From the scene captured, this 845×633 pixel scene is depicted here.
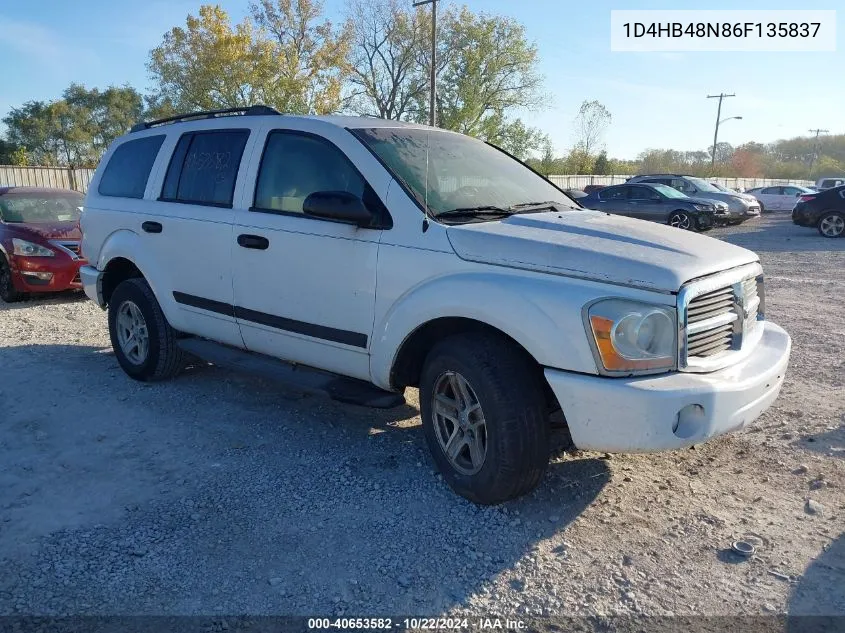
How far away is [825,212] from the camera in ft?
57.6

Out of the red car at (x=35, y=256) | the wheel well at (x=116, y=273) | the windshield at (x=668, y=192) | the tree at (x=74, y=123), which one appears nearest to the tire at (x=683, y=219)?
the windshield at (x=668, y=192)

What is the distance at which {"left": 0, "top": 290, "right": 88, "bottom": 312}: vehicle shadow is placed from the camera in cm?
887

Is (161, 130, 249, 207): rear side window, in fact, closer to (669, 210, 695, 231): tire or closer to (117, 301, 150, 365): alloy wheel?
(117, 301, 150, 365): alloy wheel

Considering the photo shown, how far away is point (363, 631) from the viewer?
2.55m

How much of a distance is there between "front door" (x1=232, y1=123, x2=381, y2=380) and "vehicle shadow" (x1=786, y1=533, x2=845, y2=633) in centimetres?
232

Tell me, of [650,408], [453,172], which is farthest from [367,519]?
[453,172]

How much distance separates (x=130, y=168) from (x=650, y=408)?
468 centimetres

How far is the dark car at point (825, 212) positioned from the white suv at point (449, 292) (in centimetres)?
1614

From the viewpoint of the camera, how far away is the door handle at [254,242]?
4.22 meters

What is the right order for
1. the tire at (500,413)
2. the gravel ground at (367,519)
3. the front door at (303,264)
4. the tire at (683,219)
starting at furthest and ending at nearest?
the tire at (683,219) → the front door at (303,264) → the tire at (500,413) → the gravel ground at (367,519)

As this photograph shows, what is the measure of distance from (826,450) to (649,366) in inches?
75.6

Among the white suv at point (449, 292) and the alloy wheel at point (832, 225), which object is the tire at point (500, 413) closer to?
the white suv at point (449, 292)

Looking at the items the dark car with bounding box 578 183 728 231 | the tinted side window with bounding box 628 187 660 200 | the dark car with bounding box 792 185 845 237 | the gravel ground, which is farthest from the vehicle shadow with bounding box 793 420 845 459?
the tinted side window with bounding box 628 187 660 200

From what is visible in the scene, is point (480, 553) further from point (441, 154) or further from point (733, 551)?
point (441, 154)
